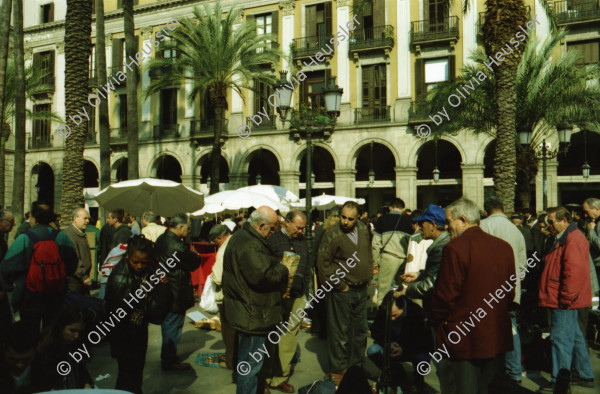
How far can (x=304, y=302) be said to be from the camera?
5496 millimetres

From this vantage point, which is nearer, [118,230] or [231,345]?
[231,345]

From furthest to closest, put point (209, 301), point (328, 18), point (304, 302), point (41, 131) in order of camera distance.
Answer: point (41, 131), point (328, 18), point (209, 301), point (304, 302)

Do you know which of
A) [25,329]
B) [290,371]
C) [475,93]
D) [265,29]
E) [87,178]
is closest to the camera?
[25,329]

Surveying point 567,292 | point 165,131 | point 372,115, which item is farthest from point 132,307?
point 165,131

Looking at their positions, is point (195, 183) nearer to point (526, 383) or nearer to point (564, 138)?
point (564, 138)

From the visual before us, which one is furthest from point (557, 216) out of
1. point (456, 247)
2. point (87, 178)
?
point (87, 178)

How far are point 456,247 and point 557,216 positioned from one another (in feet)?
7.21

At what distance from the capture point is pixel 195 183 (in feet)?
88.5

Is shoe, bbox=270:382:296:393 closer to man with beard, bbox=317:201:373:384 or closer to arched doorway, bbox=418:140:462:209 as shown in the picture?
man with beard, bbox=317:201:373:384

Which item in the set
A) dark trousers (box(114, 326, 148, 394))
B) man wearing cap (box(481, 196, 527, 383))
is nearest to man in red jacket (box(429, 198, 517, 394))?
man wearing cap (box(481, 196, 527, 383))

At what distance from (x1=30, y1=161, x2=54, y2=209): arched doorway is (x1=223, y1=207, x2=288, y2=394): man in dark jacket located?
105 ft

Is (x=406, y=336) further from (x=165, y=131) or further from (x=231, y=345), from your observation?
(x=165, y=131)

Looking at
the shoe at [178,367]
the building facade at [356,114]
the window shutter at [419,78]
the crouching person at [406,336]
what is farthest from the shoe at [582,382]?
the window shutter at [419,78]

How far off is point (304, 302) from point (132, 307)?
7.63 ft
